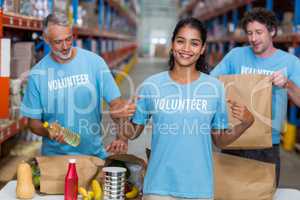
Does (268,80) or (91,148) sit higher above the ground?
(268,80)

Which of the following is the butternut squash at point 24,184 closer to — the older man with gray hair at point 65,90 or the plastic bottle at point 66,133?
the plastic bottle at point 66,133

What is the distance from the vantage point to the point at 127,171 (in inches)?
89.6

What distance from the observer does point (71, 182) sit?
2043 mm

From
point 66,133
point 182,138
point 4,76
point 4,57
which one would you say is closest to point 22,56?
point 4,57

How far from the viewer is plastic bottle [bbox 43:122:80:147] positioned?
7.75 feet

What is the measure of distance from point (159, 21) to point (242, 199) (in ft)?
96.7

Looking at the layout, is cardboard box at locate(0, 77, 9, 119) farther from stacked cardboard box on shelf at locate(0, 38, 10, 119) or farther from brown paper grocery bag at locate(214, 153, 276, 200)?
brown paper grocery bag at locate(214, 153, 276, 200)

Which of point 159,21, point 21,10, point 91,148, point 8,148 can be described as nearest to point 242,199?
point 91,148

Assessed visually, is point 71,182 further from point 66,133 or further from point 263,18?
point 263,18

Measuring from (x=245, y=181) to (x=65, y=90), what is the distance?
1.07 meters

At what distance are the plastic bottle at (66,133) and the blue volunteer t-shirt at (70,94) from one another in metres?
0.19

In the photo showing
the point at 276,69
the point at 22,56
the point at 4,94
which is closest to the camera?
the point at 4,94

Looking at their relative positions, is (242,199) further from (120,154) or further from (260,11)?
(260,11)

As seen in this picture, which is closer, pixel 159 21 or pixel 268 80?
pixel 268 80
